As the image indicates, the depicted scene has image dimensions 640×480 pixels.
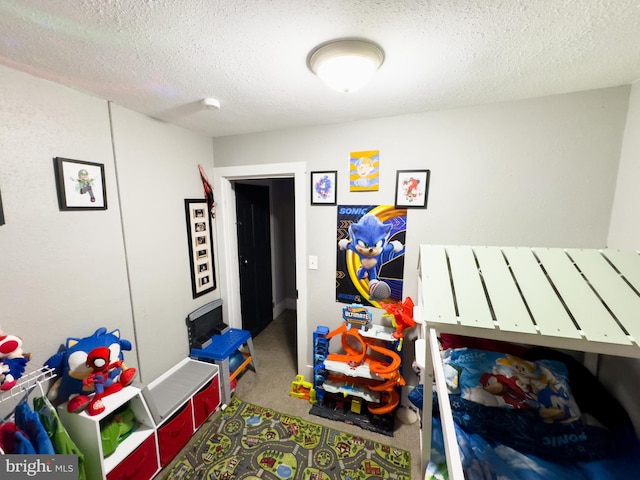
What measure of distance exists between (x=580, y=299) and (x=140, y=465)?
2.32 m

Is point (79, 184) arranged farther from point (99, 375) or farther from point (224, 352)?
point (224, 352)

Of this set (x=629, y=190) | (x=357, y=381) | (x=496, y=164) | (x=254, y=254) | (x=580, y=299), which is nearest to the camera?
(x=580, y=299)

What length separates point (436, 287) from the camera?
94 cm

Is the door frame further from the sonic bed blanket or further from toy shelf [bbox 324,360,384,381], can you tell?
the sonic bed blanket

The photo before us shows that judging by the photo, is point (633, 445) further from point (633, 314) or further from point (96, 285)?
point (96, 285)

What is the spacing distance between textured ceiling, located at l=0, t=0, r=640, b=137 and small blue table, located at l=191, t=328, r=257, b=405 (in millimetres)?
1921

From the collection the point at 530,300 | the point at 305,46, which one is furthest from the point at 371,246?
the point at 305,46

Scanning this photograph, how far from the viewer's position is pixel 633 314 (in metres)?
0.76

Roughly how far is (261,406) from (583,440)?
6.65 feet

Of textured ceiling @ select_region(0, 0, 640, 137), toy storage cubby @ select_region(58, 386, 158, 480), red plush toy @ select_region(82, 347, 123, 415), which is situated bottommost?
toy storage cubby @ select_region(58, 386, 158, 480)

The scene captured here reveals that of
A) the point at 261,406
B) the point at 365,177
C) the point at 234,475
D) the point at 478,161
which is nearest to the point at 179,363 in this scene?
the point at 261,406

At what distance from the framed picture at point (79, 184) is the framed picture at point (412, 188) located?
1.99m

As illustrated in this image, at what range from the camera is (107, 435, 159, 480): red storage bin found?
136cm

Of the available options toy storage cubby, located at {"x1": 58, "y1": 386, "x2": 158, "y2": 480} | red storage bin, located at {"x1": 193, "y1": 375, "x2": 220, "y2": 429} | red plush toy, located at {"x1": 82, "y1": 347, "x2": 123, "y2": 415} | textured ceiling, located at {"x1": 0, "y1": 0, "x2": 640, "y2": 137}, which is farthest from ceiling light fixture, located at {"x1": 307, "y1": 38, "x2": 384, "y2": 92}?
red storage bin, located at {"x1": 193, "y1": 375, "x2": 220, "y2": 429}
